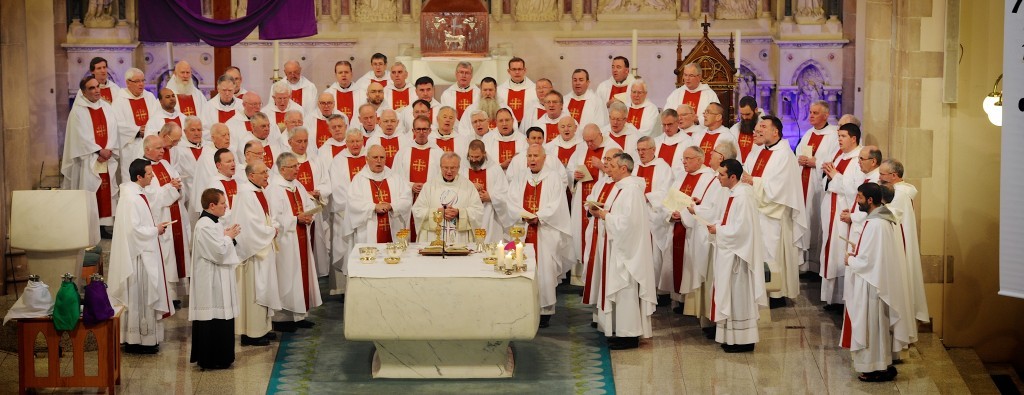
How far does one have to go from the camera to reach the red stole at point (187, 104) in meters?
13.3

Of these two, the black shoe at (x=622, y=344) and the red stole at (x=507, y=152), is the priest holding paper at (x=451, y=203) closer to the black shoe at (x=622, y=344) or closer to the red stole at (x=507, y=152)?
the red stole at (x=507, y=152)

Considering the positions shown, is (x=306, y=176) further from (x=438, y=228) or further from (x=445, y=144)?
(x=438, y=228)

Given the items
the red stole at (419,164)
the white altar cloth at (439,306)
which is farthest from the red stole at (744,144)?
the white altar cloth at (439,306)

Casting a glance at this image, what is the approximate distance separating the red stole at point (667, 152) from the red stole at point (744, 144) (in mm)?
747

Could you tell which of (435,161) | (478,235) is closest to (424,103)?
(435,161)

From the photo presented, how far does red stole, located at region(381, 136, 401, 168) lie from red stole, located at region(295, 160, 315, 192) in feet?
2.28

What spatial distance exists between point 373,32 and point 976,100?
7.72 metres

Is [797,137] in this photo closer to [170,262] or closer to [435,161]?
[435,161]

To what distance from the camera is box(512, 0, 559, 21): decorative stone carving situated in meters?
16.5

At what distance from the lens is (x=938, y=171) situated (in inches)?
452

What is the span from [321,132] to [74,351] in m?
4.25

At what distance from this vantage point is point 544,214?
445 inches

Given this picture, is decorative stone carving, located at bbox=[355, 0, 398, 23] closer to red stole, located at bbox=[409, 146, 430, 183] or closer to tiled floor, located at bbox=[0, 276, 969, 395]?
red stole, located at bbox=[409, 146, 430, 183]

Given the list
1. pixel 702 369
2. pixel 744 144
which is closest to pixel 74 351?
pixel 702 369
